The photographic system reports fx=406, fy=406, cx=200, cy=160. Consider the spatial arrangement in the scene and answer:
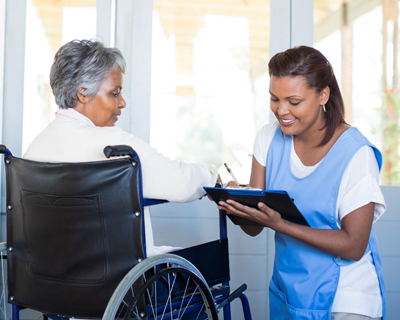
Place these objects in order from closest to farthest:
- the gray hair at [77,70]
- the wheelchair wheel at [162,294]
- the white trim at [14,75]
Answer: the wheelchair wheel at [162,294], the gray hair at [77,70], the white trim at [14,75]

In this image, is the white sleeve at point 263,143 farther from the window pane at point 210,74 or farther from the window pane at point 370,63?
the window pane at point 370,63

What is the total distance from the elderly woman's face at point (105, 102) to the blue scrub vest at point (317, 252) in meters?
0.64

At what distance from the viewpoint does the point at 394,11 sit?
91.4 inches

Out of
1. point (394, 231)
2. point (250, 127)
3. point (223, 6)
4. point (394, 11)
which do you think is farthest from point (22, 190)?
point (394, 11)

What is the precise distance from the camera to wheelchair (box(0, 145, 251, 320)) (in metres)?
1.06

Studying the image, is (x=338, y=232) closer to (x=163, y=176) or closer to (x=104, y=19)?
(x=163, y=176)

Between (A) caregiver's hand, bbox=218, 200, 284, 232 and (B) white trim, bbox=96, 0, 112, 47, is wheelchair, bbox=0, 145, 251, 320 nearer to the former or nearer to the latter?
(A) caregiver's hand, bbox=218, 200, 284, 232

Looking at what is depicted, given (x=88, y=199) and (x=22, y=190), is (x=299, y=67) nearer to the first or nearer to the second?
(x=88, y=199)

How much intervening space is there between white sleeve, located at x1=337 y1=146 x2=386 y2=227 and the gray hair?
832mm

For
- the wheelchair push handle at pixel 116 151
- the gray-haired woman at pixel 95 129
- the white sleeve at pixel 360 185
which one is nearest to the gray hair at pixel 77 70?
the gray-haired woman at pixel 95 129

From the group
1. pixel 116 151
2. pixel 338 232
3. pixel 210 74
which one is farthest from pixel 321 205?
pixel 210 74

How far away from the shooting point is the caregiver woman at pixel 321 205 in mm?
1239

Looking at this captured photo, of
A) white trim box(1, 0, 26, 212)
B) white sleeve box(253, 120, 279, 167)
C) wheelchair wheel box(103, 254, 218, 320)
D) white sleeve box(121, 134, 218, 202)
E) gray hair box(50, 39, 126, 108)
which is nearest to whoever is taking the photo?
wheelchair wheel box(103, 254, 218, 320)

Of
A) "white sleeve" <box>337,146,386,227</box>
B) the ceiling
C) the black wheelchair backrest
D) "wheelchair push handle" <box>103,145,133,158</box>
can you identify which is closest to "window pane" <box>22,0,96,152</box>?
the ceiling
